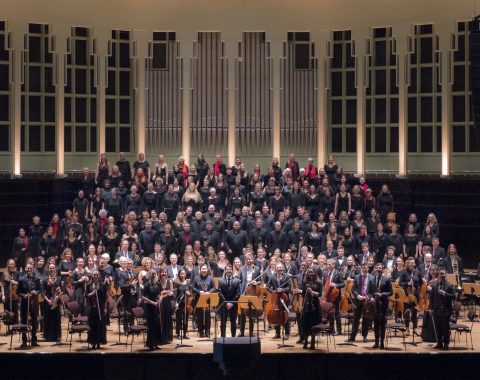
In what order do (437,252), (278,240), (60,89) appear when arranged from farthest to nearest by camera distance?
(60,89)
(278,240)
(437,252)

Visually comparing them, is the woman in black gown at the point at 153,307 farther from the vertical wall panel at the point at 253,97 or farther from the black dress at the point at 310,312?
the vertical wall panel at the point at 253,97

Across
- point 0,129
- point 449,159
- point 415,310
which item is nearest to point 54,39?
point 0,129

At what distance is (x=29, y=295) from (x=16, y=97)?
6798 mm

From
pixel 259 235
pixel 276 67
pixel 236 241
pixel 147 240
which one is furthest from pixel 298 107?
pixel 147 240

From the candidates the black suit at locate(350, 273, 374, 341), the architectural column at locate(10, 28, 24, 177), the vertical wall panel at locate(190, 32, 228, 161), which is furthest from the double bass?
the architectural column at locate(10, 28, 24, 177)

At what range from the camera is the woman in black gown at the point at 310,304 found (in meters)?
14.4

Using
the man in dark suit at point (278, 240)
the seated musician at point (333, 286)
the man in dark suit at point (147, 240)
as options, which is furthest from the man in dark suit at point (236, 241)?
the seated musician at point (333, 286)

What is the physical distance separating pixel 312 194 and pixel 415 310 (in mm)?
3412

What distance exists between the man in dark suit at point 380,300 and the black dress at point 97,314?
3818mm

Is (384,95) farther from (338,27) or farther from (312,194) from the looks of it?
(312,194)

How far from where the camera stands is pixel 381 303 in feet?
47.7

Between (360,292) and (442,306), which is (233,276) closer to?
(360,292)

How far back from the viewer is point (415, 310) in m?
15.5
